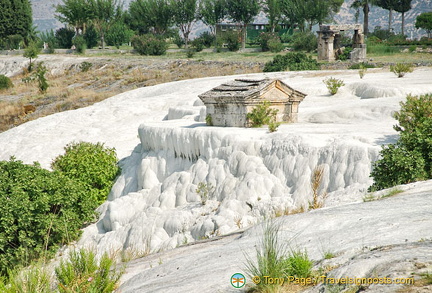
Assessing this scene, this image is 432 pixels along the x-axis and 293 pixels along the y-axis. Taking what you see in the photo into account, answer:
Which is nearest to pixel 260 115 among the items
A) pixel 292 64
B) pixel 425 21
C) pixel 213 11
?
pixel 292 64

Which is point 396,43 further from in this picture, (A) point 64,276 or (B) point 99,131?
(A) point 64,276

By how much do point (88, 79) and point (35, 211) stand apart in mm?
Result: 42516

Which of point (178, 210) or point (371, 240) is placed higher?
point (371, 240)

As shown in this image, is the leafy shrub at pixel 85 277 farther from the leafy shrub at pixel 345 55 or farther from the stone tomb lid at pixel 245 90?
the leafy shrub at pixel 345 55

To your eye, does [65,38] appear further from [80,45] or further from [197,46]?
[197,46]

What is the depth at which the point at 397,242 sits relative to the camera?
26.7 feet

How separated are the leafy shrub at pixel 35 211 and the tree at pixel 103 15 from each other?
235 feet

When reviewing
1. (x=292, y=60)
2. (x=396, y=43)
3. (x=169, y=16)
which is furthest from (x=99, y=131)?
(x=169, y=16)

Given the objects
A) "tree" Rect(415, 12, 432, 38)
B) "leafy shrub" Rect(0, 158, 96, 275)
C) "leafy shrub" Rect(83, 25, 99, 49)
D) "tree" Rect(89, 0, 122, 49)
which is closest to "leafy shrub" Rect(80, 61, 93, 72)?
"tree" Rect(89, 0, 122, 49)

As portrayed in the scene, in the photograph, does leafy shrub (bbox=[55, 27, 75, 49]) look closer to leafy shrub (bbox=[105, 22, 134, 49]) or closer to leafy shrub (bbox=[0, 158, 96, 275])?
leafy shrub (bbox=[105, 22, 134, 49])

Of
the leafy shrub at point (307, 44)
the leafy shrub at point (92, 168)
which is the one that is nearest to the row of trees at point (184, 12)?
the leafy shrub at point (307, 44)

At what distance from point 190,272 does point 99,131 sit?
24288 mm

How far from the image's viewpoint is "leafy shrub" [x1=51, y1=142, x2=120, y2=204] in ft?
78.1

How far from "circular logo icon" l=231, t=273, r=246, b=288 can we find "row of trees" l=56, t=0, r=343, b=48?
276ft
